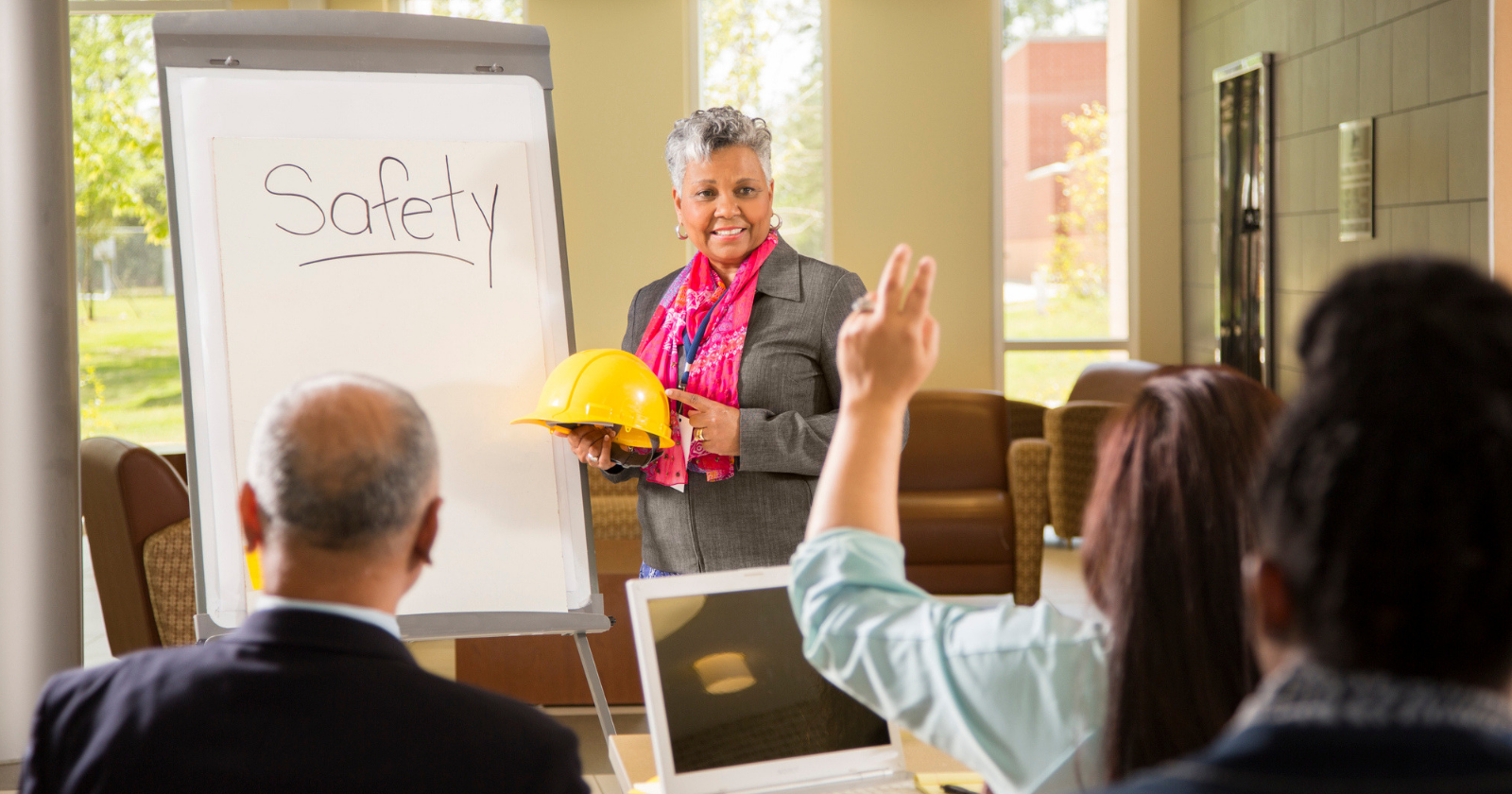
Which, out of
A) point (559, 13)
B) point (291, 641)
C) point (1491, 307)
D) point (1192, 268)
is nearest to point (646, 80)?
point (559, 13)

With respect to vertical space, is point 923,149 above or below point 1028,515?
above

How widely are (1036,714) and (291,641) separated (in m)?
0.56

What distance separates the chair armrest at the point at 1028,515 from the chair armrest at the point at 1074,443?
10.1 inches

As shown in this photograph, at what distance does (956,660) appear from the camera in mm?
772

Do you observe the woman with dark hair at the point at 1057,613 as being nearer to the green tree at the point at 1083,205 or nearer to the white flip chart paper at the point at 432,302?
the white flip chart paper at the point at 432,302

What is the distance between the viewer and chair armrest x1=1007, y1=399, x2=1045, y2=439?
5.98 m

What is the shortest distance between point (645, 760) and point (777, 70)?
17.5 feet

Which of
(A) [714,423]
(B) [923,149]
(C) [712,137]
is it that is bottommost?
(A) [714,423]

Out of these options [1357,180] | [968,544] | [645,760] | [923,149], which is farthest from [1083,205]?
[645,760]

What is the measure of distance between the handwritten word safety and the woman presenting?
34cm

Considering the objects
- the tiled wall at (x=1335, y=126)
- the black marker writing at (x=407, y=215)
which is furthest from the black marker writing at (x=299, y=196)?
the tiled wall at (x=1335, y=126)

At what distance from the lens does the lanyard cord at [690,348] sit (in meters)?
1.78

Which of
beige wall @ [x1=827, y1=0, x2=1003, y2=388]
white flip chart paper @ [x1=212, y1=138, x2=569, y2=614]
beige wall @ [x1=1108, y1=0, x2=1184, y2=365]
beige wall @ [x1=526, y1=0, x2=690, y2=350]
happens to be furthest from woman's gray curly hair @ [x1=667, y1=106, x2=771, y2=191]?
beige wall @ [x1=1108, y1=0, x2=1184, y2=365]

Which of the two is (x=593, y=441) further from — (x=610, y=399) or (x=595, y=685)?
(x=595, y=685)
